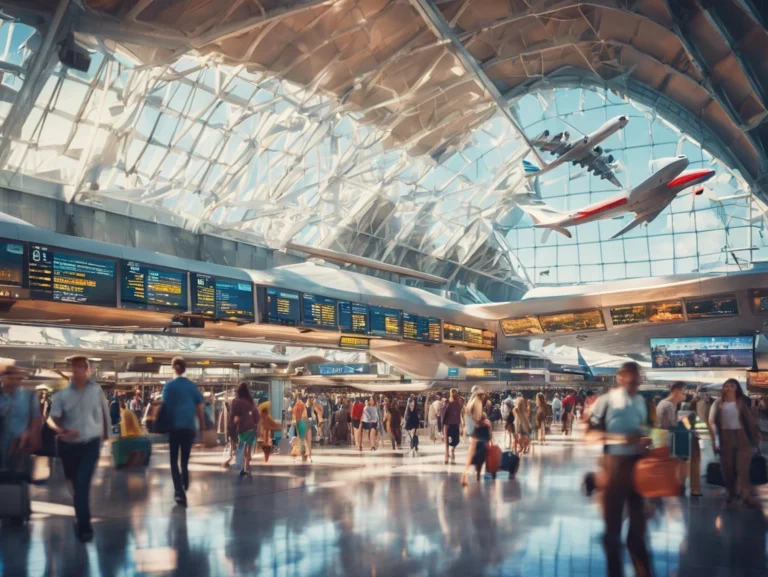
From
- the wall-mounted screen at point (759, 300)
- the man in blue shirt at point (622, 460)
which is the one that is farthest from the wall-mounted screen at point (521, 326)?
the man in blue shirt at point (622, 460)

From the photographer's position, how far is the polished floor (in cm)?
554

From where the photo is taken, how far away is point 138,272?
1620cm

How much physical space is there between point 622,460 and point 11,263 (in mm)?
11494

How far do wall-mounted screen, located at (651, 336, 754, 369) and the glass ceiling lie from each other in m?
3.02

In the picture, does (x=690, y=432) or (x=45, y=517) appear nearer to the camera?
(x=45, y=517)

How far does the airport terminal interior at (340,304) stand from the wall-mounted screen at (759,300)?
6.9 inches

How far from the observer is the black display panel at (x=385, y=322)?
23.8 metres

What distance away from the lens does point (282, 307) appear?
2020 cm

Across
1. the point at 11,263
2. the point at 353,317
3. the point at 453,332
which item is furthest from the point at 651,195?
the point at 11,263

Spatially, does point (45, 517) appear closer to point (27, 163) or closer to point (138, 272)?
point (138, 272)

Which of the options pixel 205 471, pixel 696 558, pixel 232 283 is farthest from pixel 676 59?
pixel 696 558

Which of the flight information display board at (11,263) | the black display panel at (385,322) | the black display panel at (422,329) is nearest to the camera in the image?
the flight information display board at (11,263)

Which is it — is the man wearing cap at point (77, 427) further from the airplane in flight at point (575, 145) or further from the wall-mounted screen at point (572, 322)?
the airplane in flight at point (575, 145)

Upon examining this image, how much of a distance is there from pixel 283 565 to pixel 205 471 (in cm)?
875
